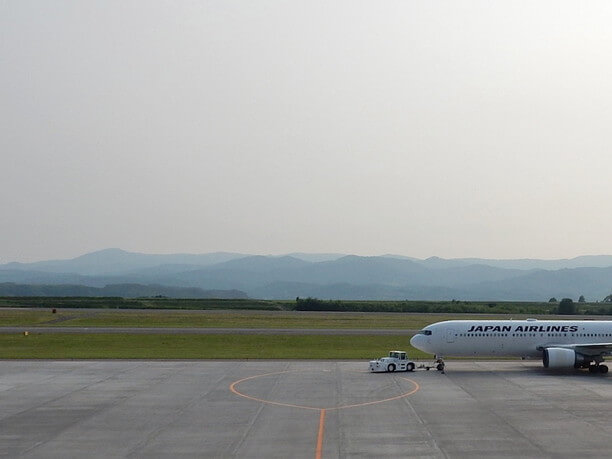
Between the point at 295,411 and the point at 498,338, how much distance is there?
25348mm

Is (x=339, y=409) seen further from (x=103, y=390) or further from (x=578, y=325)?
(x=578, y=325)

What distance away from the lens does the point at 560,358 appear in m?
59.0

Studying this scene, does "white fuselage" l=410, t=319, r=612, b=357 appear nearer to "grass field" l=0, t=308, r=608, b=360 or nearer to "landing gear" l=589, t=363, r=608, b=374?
"landing gear" l=589, t=363, r=608, b=374

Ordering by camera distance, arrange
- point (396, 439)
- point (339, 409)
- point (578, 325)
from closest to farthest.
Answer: point (396, 439) < point (339, 409) < point (578, 325)

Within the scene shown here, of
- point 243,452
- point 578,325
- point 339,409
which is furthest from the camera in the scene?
point 578,325

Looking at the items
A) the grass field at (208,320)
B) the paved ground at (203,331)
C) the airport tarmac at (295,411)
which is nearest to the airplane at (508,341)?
the airport tarmac at (295,411)

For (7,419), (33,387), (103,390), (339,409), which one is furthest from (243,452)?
(33,387)

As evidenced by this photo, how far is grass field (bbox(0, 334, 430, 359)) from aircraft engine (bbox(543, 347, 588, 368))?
15.3 meters

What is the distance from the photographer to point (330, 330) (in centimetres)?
9338

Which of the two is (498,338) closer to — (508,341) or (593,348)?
(508,341)

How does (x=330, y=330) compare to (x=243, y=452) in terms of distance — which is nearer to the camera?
(x=243, y=452)

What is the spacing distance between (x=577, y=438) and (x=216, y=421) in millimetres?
17607

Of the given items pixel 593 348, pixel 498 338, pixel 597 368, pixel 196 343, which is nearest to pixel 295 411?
pixel 498 338

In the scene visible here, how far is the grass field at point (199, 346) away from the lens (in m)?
69.2
